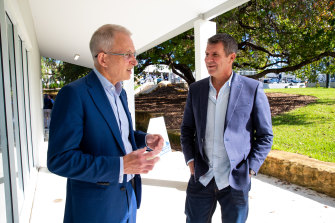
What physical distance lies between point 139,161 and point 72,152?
315 mm

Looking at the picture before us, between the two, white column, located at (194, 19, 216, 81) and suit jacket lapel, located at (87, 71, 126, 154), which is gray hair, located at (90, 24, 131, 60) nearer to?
suit jacket lapel, located at (87, 71, 126, 154)

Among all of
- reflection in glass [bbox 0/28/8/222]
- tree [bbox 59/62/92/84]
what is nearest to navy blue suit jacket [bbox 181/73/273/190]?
reflection in glass [bbox 0/28/8/222]

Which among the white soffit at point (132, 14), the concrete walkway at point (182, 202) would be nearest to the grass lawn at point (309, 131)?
the concrete walkway at point (182, 202)

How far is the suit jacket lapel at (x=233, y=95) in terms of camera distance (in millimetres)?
2023

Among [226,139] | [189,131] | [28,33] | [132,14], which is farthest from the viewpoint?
[28,33]

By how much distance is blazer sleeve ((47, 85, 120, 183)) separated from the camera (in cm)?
120

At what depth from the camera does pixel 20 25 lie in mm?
3732

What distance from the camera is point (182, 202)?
13.2 ft

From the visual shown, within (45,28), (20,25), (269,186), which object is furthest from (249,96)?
(45,28)

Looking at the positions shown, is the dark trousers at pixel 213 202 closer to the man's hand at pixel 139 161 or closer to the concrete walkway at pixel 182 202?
the man's hand at pixel 139 161

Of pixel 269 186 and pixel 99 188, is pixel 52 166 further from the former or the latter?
pixel 269 186

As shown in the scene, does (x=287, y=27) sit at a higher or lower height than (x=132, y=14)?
higher

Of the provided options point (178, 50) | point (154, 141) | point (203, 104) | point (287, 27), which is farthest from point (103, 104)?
point (287, 27)

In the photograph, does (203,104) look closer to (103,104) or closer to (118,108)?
(118,108)
